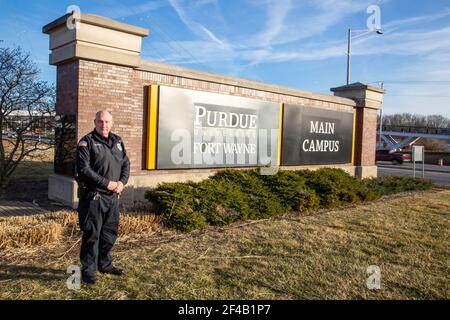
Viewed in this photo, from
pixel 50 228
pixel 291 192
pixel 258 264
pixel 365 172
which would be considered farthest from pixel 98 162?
pixel 365 172

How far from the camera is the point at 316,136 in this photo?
43.7 feet

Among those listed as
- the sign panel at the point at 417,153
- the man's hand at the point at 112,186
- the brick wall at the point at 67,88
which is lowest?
the man's hand at the point at 112,186

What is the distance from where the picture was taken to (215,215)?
739 centimetres

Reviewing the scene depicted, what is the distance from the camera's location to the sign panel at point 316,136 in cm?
1234

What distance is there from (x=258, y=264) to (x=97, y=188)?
7.36 feet

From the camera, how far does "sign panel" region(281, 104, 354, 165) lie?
12.3m

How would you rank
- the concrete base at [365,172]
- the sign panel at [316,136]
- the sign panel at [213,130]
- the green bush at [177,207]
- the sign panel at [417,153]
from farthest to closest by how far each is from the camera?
the sign panel at [417,153] → the concrete base at [365,172] → the sign panel at [316,136] → the sign panel at [213,130] → the green bush at [177,207]

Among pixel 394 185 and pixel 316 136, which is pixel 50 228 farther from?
pixel 394 185

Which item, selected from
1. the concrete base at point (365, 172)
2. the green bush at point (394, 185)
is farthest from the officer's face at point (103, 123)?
the concrete base at point (365, 172)

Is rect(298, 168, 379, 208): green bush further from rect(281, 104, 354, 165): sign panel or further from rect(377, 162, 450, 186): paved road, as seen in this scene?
rect(377, 162, 450, 186): paved road

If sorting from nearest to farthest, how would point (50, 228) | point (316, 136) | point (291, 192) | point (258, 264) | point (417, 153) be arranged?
point (258, 264), point (50, 228), point (291, 192), point (316, 136), point (417, 153)

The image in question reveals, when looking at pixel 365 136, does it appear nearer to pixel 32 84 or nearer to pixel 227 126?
pixel 227 126

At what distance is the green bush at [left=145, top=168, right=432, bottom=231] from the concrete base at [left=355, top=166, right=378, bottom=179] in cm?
348
